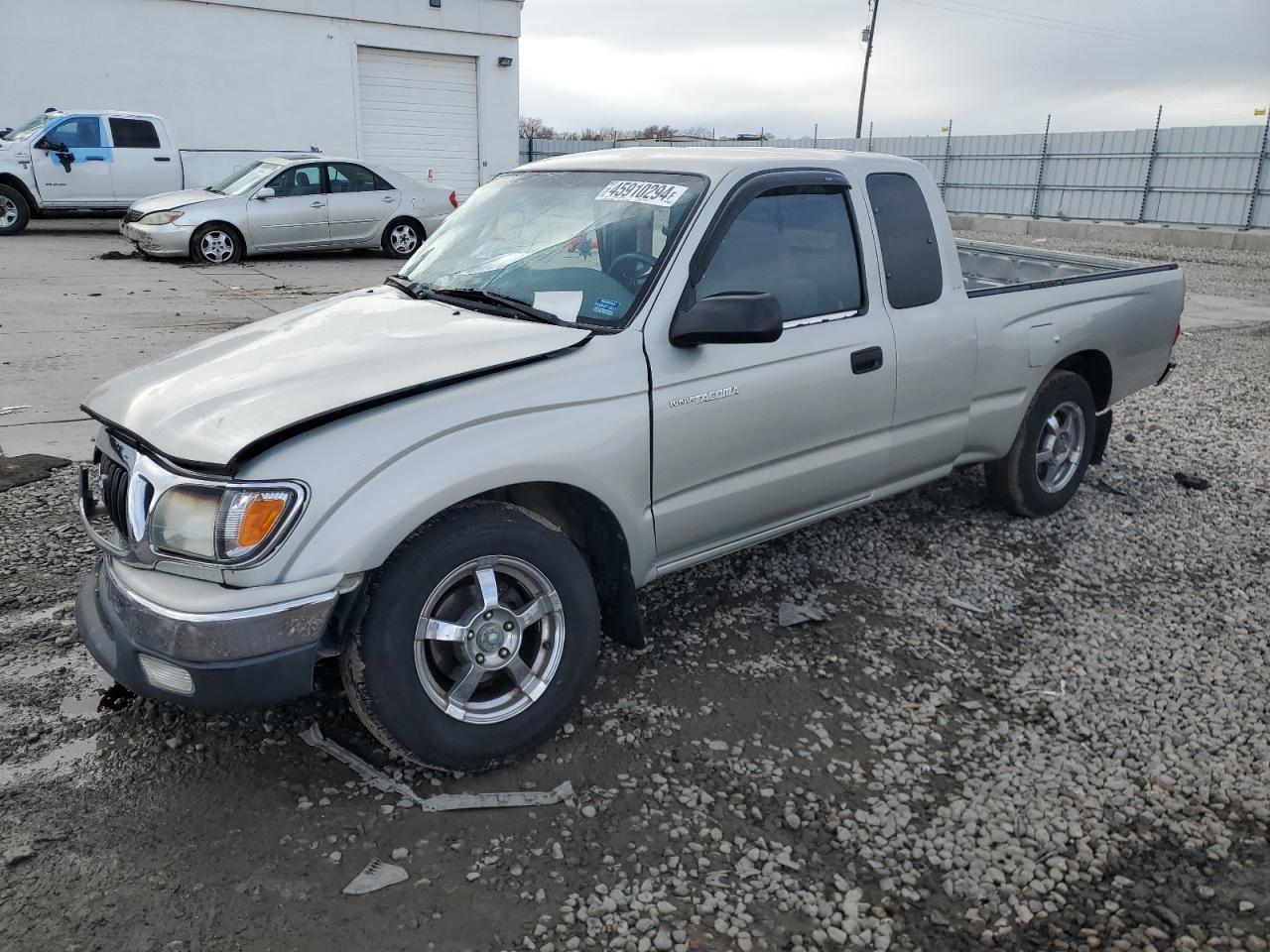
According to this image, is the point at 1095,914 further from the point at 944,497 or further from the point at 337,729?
the point at 944,497

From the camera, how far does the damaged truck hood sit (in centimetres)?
262

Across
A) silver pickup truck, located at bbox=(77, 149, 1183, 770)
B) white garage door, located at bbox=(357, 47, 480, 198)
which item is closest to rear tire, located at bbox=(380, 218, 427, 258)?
white garage door, located at bbox=(357, 47, 480, 198)

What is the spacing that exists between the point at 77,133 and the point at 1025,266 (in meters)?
16.0

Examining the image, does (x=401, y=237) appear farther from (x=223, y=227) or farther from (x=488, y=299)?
(x=488, y=299)

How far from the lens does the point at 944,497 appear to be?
5.51m

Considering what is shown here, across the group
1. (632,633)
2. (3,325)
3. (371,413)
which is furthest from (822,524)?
(3,325)

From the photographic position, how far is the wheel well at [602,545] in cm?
319

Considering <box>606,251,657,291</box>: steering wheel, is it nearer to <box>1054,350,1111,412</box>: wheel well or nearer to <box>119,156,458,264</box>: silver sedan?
<box>1054,350,1111,412</box>: wheel well

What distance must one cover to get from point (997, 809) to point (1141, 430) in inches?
199

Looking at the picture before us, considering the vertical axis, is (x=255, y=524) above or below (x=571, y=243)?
below

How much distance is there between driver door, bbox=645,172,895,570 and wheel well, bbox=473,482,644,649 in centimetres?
18

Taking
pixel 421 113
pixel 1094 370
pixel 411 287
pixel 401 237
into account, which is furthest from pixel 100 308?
pixel 421 113

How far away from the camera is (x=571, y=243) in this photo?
3.55m

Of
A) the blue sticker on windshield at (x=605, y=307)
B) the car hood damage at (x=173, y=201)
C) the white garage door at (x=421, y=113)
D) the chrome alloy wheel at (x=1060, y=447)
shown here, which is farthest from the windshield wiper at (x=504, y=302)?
the white garage door at (x=421, y=113)
